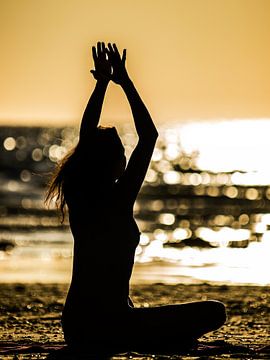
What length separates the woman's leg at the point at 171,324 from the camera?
7.47 m

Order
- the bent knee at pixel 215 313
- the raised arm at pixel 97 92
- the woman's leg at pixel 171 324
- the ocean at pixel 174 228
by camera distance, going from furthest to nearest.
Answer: the ocean at pixel 174 228
the bent knee at pixel 215 313
the woman's leg at pixel 171 324
the raised arm at pixel 97 92

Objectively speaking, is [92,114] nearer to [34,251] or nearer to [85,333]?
[85,333]

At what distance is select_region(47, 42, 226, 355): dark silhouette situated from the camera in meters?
7.09

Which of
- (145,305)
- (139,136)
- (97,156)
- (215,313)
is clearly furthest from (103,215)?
(145,305)

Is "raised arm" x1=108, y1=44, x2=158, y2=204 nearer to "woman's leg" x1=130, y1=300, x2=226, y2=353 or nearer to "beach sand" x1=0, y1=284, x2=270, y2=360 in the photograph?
"woman's leg" x1=130, y1=300, x2=226, y2=353

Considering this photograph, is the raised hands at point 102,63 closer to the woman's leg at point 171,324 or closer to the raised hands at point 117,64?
the raised hands at point 117,64

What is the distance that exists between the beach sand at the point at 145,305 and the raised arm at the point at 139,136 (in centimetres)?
136

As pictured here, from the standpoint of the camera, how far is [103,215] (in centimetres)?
717

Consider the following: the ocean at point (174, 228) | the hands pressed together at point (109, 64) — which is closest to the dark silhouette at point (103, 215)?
the hands pressed together at point (109, 64)

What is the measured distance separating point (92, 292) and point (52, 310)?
168 inches

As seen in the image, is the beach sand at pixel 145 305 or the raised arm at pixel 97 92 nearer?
the raised arm at pixel 97 92

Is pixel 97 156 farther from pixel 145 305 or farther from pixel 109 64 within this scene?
pixel 145 305

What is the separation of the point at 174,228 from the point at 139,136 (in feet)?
74.6

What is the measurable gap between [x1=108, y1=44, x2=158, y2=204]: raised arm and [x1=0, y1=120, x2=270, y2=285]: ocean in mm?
1829
